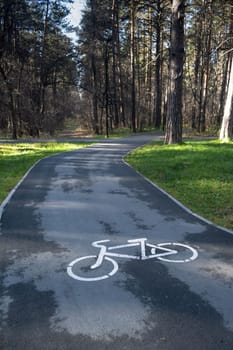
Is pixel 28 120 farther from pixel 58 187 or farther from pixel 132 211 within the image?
pixel 132 211

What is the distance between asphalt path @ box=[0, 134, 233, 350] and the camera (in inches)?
123

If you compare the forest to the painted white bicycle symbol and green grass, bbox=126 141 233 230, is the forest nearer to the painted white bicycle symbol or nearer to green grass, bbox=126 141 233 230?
green grass, bbox=126 141 233 230

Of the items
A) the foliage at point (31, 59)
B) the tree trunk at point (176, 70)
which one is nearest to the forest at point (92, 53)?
the foliage at point (31, 59)

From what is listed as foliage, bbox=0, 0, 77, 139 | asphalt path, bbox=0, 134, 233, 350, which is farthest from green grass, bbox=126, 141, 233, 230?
foliage, bbox=0, 0, 77, 139

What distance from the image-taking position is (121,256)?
4.84m

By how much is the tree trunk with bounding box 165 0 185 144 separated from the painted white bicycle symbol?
35.8 feet

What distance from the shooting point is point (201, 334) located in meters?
3.13

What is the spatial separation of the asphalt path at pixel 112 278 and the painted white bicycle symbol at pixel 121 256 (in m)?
0.02

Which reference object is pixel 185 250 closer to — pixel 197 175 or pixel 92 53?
pixel 197 175

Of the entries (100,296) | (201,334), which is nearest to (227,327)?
(201,334)

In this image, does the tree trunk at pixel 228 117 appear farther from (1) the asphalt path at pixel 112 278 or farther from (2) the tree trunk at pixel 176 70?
(1) the asphalt path at pixel 112 278

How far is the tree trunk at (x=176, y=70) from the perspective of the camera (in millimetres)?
14711

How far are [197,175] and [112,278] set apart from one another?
636cm

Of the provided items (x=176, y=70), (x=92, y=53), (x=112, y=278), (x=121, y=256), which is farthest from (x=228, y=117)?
(x=92, y=53)
